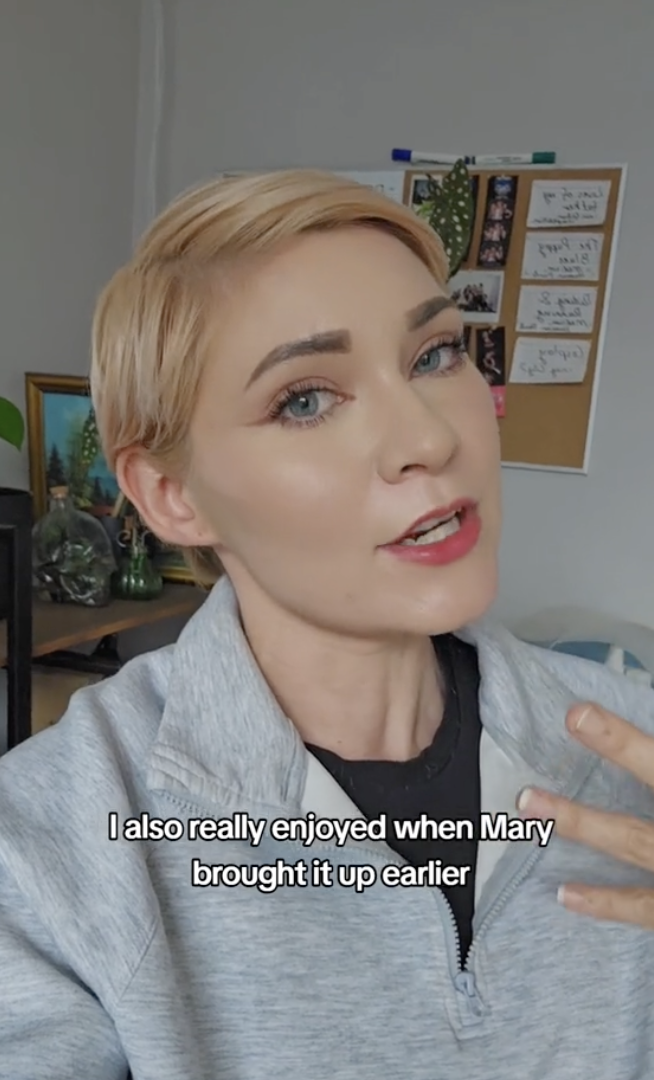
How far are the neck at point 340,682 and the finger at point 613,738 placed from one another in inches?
7.1

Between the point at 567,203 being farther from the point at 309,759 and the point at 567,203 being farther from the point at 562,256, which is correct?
the point at 309,759

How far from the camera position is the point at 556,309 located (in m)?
1.87

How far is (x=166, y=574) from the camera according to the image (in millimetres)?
1977

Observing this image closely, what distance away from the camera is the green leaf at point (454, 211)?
6.25ft

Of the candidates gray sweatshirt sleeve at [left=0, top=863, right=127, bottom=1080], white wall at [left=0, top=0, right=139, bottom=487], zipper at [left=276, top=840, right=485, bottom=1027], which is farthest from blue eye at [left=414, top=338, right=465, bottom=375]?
white wall at [left=0, top=0, right=139, bottom=487]

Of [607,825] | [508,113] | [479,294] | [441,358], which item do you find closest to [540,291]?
[479,294]

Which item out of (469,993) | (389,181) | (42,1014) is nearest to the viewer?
(42,1014)

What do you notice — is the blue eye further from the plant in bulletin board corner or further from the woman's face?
the plant in bulletin board corner

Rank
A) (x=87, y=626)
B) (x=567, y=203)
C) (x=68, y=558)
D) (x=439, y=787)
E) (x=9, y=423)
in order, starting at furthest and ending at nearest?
(x=567, y=203) → (x=68, y=558) → (x=87, y=626) → (x=9, y=423) → (x=439, y=787)

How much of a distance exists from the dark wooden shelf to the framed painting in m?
0.10

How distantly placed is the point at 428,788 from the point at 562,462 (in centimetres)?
121

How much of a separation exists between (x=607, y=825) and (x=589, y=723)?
0.22 ft

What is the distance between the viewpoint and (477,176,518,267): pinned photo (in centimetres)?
189

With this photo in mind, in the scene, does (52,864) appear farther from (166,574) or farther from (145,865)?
(166,574)
